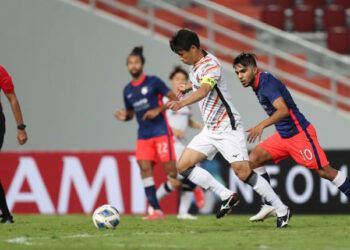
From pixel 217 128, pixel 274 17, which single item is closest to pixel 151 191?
pixel 217 128

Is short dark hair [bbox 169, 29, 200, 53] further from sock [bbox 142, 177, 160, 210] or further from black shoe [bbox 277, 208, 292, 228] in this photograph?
sock [bbox 142, 177, 160, 210]

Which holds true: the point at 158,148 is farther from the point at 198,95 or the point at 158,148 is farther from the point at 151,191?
the point at 198,95

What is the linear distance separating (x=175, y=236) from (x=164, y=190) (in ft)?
11.8

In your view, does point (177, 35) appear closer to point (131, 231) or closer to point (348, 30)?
point (131, 231)

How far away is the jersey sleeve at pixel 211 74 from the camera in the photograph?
7484mm

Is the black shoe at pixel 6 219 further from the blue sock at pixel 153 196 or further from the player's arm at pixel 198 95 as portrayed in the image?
the player's arm at pixel 198 95

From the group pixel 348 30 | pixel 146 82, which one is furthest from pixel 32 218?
pixel 348 30

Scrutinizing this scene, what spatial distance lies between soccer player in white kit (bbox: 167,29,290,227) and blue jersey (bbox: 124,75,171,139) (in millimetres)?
1874

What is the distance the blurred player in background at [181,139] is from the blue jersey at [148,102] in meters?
0.45

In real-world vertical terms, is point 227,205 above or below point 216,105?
below

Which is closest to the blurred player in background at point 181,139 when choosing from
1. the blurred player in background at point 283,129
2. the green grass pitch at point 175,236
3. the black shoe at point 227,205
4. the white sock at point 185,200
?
the white sock at point 185,200

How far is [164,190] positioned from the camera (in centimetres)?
1060

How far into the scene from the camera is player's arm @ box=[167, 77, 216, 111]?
7.10 metres

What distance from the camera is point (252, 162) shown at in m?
8.23
